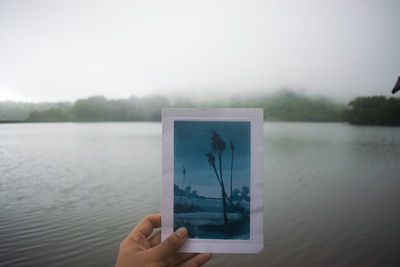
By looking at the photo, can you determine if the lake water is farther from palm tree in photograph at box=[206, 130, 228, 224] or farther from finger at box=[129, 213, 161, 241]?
palm tree in photograph at box=[206, 130, 228, 224]

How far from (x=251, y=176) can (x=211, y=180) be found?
10.7 inches

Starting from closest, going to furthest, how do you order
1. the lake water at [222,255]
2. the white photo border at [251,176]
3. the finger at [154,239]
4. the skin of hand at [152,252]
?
1. the skin of hand at [152,252]
2. the white photo border at [251,176]
3. the finger at [154,239]
4. the lake water at [222,255]

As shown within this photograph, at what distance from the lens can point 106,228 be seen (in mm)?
7035

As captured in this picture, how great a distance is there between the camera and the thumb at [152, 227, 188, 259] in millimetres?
1502

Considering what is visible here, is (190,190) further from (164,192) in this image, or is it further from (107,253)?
(107,253)

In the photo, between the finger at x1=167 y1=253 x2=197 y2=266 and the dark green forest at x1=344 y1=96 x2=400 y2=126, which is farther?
the dark green forest at x1=344 y1=96 x2=400 y2=126

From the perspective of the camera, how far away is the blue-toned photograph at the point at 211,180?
65.2 inches

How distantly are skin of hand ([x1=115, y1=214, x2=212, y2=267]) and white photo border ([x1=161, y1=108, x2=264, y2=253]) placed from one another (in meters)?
0.11

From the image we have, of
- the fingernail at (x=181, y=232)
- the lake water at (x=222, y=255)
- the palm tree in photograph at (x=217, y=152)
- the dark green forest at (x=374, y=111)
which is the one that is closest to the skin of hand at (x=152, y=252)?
the fingernail at (x=181, y=232)

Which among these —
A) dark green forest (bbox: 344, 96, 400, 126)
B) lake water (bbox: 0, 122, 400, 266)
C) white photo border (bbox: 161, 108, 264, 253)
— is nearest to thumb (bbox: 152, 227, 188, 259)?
white photo border (bbox: 161, 108, 264, 253)

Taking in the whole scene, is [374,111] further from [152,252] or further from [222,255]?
[152,252]

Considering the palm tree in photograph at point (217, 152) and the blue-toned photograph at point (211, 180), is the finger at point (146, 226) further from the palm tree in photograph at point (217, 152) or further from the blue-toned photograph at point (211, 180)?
the palm tree in photograph at point (217, 152)

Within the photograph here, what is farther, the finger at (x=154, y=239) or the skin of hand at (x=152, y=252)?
the finger at (x=154, y=239)

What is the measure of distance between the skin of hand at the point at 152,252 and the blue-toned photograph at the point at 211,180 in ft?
0.45
